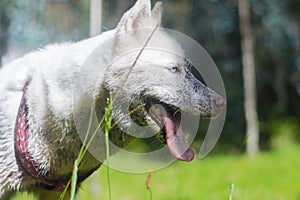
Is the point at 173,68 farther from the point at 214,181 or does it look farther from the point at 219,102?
the point at 214,181

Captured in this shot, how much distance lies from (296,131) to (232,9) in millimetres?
3362

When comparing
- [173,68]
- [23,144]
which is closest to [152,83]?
[173,68]

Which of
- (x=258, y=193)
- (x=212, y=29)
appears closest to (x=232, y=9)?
(x=212, y=29)

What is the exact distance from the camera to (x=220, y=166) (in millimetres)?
10383

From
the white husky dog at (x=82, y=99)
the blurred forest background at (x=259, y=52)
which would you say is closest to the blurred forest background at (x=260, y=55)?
the blurred forest background at (x=259, y=52)

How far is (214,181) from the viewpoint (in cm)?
765

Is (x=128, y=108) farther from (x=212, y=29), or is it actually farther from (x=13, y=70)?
(x=212, y=29)

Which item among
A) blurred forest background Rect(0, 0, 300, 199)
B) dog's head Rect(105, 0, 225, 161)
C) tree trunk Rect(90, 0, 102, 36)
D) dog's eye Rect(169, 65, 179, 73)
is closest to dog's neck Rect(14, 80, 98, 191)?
dog's head Rect(105, 0, 225, 161)

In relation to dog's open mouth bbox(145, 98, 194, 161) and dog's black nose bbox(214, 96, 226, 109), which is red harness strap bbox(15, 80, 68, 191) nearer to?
dog's open mouth bbox(145, 98, 194, 161)

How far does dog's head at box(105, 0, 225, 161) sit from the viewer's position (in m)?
3.30

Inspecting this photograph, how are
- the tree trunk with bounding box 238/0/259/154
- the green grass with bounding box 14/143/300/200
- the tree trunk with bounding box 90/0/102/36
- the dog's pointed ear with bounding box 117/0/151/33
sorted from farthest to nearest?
the tree trunk with bounding box 238/0/259/154, the tree trunk with bounding box 90/0/102/36, the green grass with bounding box 14/143/300/200, the dog's pointed ear with bounding box 117/0/151/33

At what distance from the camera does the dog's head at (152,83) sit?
3.30m

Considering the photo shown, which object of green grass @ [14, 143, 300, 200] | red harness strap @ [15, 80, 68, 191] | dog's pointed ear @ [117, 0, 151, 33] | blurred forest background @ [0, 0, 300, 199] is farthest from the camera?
blurred forest background @ [0, 0, 300, 199]

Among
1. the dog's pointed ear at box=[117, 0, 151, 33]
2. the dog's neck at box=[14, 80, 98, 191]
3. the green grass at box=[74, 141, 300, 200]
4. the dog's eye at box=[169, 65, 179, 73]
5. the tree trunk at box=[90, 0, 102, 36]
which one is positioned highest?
the tree trunk at box=[90, 0, 102, 36]
